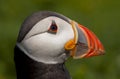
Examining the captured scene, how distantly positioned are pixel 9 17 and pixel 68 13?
93cm

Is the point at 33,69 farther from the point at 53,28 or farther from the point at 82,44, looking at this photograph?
the point at 82,44

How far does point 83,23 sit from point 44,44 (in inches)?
217

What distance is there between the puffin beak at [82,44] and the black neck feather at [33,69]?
0.86ft

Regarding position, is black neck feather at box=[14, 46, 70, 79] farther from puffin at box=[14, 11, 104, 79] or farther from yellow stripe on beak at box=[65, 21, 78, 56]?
yellow stripe on beak at box=[65, 21, 78, 56]

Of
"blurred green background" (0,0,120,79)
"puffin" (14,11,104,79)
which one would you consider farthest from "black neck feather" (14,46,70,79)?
"blurred green background" (0,0,120,79)

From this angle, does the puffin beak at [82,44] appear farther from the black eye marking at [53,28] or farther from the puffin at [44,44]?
the black eye marking at [53,28]

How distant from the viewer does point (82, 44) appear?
9.90 m

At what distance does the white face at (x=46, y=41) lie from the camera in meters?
9.59

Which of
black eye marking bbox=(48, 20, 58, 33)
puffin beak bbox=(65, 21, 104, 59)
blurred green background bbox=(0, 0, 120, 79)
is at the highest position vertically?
black eye marking bbox=(48, 20, 58, 33)

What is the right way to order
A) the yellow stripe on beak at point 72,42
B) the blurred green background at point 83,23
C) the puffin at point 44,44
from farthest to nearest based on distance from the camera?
the blurred green background at point 83,23 → the yellow stripe on beak at point 72,42 → the puffin at point 44,44

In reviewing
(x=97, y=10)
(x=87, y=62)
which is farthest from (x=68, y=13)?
(x=87, y=62)

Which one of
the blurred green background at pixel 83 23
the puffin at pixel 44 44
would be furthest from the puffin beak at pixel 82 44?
the blurred green background at pixel 83 23

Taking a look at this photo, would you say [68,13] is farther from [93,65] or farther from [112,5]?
[93,65]

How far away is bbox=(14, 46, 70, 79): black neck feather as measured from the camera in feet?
31.5
